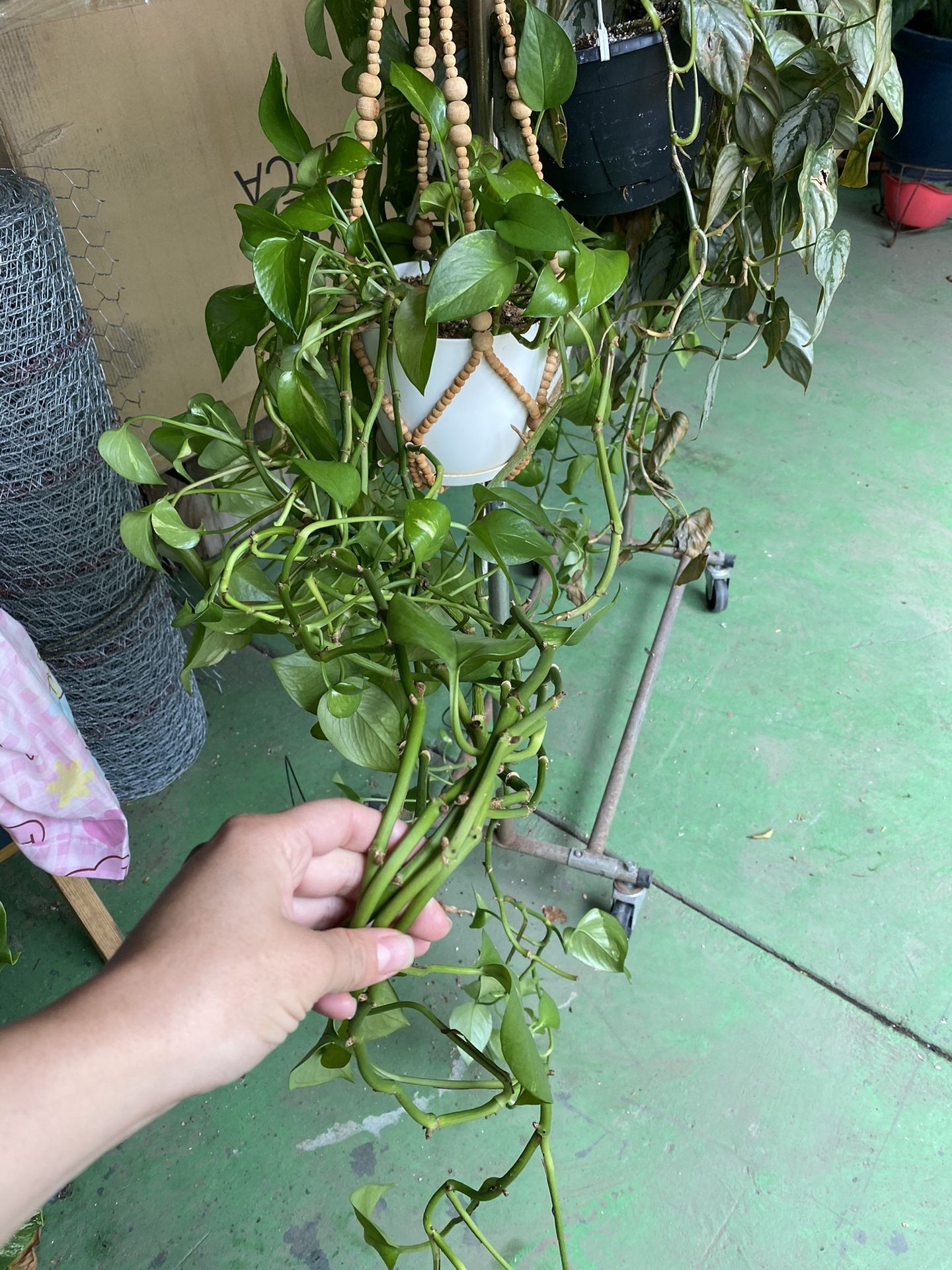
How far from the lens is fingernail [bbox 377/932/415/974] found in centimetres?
55

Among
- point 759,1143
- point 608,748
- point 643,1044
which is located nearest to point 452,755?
point 608,748

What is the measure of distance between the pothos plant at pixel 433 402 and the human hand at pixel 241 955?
47 millimetres

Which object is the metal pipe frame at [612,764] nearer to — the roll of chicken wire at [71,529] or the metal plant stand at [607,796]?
the metal plant stand at [607,796]

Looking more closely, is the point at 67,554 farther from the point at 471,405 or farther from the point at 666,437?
the point at 666,437

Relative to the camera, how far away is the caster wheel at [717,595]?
1.54m

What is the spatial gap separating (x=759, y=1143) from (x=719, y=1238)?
102 millimetres

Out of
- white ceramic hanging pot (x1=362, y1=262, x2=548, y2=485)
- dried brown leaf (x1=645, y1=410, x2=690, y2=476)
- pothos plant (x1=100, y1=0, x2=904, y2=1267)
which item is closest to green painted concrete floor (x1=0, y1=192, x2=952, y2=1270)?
pothos plant (x1=100, y1=0, x2=904, y2=1267)

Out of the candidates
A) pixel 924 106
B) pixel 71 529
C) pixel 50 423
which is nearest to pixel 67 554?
pixel 71 529

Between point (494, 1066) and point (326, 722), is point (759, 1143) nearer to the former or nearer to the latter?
point (494, 1066)

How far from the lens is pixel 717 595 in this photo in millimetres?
1541

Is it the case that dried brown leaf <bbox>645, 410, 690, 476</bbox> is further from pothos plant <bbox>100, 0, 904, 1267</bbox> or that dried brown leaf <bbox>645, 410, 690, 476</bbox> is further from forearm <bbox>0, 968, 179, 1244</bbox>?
forearm <bbox>0, 968, 179, 1244</bbox>

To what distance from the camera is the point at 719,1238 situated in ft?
2.97

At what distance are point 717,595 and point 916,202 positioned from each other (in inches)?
65.0

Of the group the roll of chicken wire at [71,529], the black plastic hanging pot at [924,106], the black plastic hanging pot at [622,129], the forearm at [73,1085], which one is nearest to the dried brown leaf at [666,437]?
the black plastic hanging pot at [622,129]
